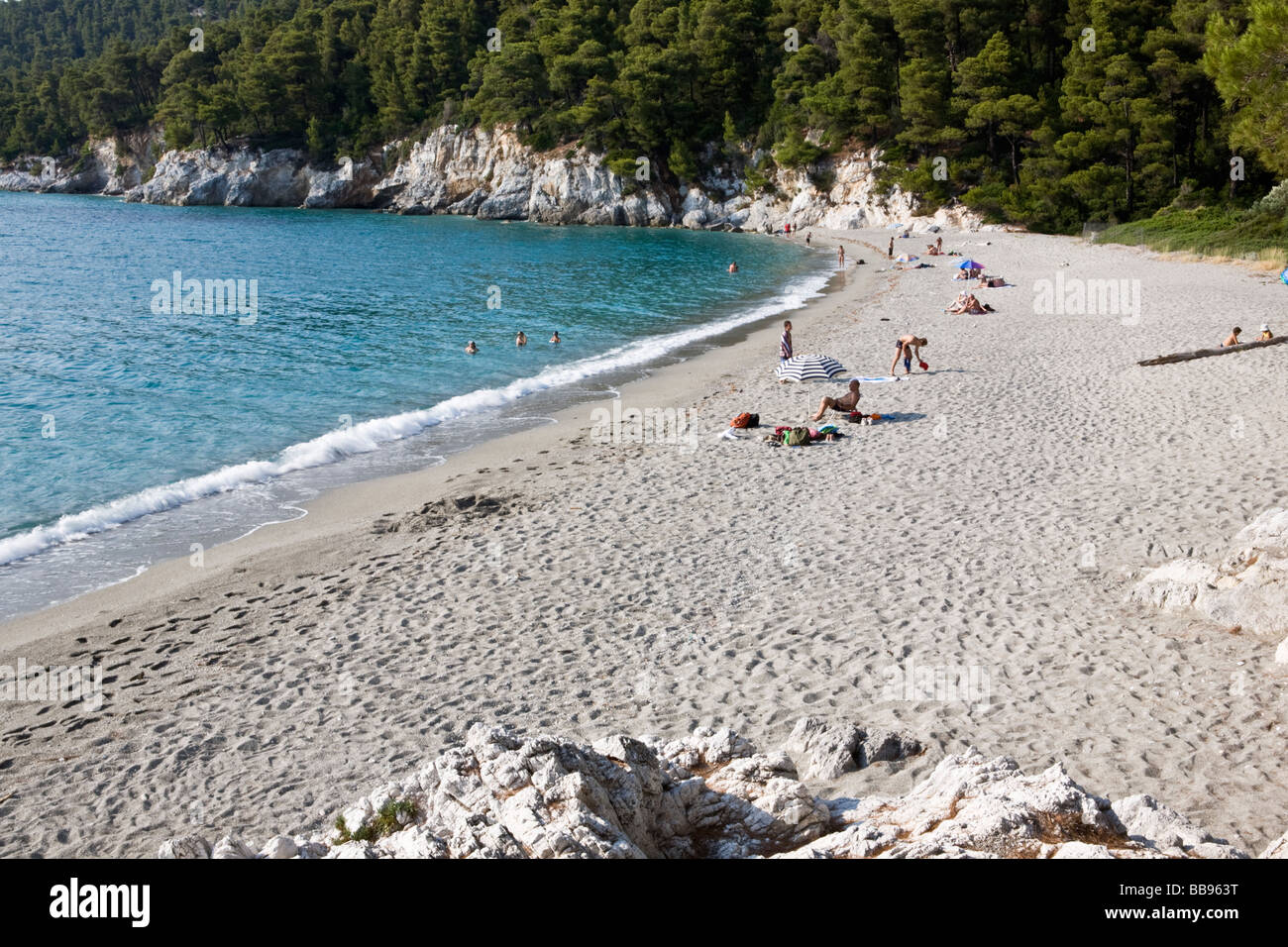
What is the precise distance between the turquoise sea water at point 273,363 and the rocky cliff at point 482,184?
18.2 meters

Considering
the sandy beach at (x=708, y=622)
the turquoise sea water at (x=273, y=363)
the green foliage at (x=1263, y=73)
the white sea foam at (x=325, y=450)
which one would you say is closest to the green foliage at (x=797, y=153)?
the turquoise sea water at (x=273, y=363)

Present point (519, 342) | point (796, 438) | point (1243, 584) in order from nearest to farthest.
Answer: point (1243, 584)
point (796, 438)
point (519, 342)

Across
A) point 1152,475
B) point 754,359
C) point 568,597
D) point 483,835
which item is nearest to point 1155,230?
point 754,359

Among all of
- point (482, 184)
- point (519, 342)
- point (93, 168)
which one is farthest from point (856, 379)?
point (93, 168)

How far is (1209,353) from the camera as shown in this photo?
19.9 metres

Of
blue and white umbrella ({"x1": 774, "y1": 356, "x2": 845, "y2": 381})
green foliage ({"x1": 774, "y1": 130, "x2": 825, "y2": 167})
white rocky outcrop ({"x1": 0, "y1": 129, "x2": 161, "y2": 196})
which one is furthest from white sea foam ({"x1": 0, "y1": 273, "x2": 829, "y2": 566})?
white rocky outcrop ({"x1": 0, "y1": 129, "x2": 161, "y2": 196})

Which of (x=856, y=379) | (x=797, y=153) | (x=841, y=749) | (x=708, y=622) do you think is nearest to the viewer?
(x=841, y=749)

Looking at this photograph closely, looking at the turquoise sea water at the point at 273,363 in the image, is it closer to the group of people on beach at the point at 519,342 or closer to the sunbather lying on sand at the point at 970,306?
the group of people on beach at the point at 519,342

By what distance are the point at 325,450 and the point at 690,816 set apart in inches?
564

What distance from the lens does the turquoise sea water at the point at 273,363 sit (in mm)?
14500

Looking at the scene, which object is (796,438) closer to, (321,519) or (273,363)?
(321,519)

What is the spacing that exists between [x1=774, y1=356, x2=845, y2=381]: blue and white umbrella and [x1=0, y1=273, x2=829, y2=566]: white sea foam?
596 cm

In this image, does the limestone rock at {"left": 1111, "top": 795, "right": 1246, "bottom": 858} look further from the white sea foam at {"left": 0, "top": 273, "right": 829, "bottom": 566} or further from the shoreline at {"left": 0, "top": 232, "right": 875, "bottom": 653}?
the white sea foam at {"left": 0, "top": 273, "right": 829, "bottom": 566}
